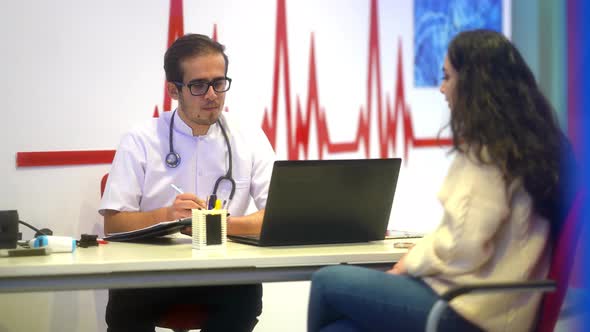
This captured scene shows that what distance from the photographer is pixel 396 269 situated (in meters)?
1.71

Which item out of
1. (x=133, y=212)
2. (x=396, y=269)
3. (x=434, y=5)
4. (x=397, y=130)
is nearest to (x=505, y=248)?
(x=396, y=269)

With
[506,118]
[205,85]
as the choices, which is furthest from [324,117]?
[506,118]

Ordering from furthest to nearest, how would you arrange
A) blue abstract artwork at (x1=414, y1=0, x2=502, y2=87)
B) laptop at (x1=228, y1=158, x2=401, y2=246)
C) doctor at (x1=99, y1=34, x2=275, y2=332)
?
blue abstract artwork at (x1=414, y1=0, x2=502, y2=87) → doctor at (x1=99, y1=34, x2=275, y2=332) → laptop at (x1=228, y1=158, x2=401, y2=246)

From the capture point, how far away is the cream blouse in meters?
1.53

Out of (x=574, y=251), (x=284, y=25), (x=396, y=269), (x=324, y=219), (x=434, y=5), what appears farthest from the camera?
(x=434, y=5)

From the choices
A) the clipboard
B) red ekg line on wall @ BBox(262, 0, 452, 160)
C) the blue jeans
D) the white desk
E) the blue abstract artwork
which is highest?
the blue abstract artwork

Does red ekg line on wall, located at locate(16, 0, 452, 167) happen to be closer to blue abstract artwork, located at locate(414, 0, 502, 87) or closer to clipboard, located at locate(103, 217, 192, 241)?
blue abstract artwork, located at locate(414, 0, 502, 87)

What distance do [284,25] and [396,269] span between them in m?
1.69

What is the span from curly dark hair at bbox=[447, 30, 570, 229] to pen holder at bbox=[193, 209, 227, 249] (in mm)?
637

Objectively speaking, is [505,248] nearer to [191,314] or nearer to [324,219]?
[324,219]

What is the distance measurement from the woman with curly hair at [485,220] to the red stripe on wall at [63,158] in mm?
1519

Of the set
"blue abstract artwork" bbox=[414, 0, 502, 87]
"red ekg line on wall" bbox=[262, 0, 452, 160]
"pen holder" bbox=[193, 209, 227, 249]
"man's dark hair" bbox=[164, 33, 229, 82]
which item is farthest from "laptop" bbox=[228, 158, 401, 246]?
"blue abstract artwork" bbox=[414, 0, 502, 87]

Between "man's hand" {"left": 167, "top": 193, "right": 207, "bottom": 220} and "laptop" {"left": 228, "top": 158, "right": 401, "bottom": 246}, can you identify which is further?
"man's hand" {"left": 167, "top": 193, "right": 207, "bottom": 220}

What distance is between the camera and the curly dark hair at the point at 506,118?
1548 mm
